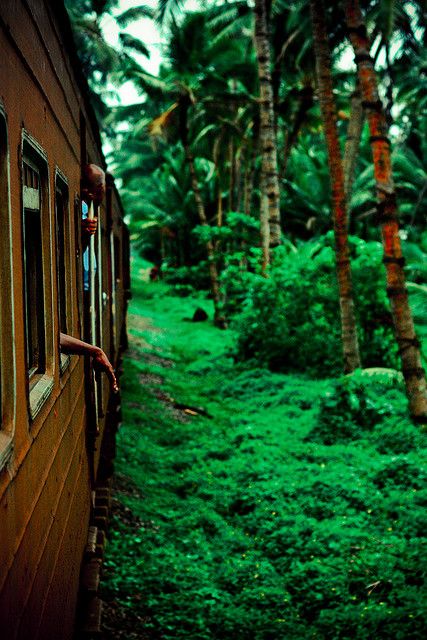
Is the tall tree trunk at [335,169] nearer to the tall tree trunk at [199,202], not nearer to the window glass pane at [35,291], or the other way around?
the window glass pane at [35,291]

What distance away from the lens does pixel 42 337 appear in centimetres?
288

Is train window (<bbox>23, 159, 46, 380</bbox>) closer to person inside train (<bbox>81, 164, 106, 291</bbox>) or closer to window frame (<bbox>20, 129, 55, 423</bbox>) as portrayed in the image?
window frame (<bbox>20, 129, 55, 423</bbox>)

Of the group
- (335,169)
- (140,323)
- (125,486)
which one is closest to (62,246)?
(125,486)

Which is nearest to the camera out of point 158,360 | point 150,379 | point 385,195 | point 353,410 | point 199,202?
point 385,195

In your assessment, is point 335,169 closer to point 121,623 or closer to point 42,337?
point 121,623

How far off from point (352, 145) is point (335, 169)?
3.98m

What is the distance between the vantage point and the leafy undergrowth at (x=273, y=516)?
5250 millimetres

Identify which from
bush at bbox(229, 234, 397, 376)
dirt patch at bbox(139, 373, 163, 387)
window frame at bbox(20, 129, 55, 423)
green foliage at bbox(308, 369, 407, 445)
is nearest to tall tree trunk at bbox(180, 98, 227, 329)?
dirt patch at bbox(139, 373, 163, 387)

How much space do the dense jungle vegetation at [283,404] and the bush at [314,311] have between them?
0.03 m

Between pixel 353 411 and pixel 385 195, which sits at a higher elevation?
pixel 385 195

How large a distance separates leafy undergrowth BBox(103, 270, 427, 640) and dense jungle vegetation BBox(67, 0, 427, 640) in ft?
0.07

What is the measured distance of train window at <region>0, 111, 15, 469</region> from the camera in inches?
73.2

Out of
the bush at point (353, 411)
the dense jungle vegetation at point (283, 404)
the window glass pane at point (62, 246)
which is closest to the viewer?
the window glass pane at point (62, 246)

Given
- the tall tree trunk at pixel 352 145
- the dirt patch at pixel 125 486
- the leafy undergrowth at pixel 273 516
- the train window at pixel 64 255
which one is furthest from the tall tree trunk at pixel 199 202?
the train window at pixel 64 255
